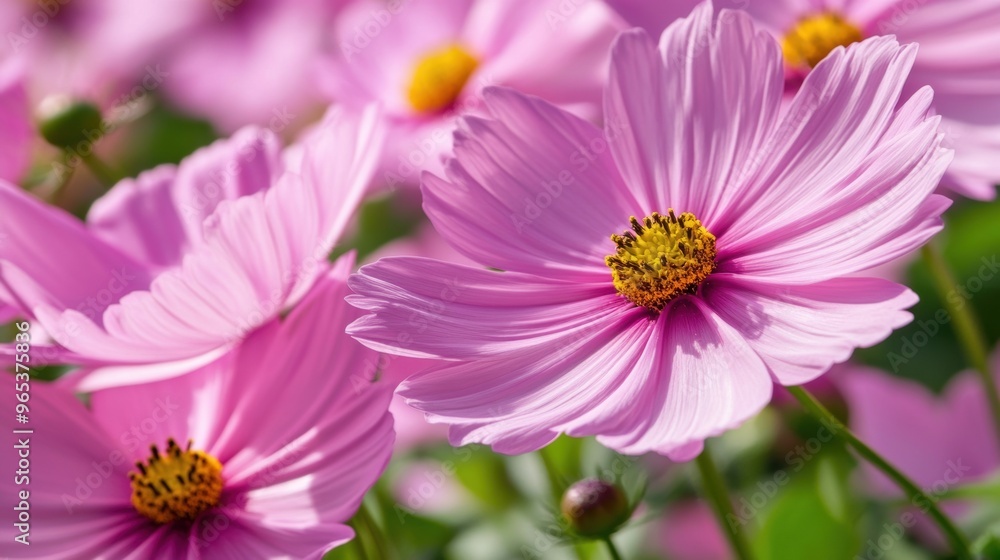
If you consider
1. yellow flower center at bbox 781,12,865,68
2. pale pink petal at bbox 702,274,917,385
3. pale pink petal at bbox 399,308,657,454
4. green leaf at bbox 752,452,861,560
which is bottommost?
green leaf at bbox 752,452,861,560

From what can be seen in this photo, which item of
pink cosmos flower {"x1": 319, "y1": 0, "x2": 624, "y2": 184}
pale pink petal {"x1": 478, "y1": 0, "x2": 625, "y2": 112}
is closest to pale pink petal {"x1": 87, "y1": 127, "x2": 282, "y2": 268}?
pink cosmos flower {"x1": 319, "y1": 0, "x2": 624, "y2": 184}

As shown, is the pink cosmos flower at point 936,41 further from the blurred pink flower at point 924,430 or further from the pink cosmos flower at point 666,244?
the blurred pink flower at point 924,430

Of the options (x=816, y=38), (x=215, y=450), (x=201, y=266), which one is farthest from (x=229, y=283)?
(x=816, y=38)

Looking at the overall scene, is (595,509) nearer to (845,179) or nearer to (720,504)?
(720,504)

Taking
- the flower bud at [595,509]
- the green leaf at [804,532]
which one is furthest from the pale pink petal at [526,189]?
the green leaf at [804,532]

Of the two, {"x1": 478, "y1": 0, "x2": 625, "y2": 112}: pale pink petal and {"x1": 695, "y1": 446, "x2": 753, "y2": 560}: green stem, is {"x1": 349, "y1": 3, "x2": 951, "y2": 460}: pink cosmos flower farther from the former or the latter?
{"x1": 478, "y1": 0, "x2": 625, "y2": 112}: pale pink petal

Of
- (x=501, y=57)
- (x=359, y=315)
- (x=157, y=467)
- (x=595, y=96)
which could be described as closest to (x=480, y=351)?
(x=359, y=315)

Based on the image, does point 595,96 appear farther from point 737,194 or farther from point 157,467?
point 157,467

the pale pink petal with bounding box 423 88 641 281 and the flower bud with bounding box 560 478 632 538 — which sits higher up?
the pale pink petal with bounding box 423 88 641 281
